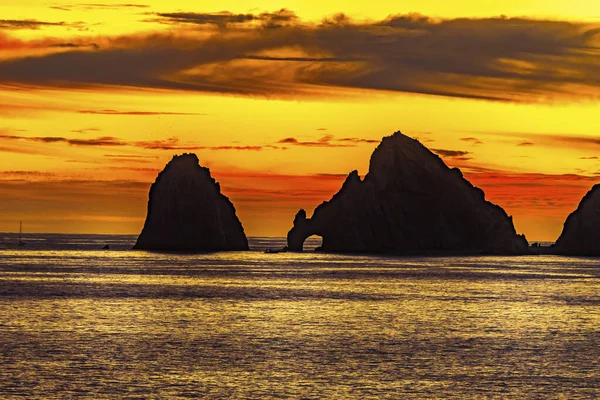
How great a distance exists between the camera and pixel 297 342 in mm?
66875

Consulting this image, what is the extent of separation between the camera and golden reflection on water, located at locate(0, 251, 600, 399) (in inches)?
1944

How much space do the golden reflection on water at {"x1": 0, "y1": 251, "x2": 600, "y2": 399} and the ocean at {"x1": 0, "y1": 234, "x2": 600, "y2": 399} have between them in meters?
0.12

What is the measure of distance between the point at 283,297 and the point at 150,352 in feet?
166

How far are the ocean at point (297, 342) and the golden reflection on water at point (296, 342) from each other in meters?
0.12

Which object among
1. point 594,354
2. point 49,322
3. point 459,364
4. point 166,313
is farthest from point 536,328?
point 49,322

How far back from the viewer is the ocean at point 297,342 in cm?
4922

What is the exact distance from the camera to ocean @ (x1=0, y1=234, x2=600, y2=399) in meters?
49.2

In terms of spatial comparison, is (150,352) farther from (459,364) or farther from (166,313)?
(166,313)

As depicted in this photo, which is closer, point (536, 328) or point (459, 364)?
point (459, 364)

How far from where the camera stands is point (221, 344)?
6594cm

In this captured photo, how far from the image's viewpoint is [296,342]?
66.9m

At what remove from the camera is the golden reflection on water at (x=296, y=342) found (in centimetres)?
4938

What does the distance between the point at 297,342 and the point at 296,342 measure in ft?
0.22

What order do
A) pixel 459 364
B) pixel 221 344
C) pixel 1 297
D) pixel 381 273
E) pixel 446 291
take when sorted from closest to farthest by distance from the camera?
pixel 459 364, pixel 221 344, pixel 1 297, pixel 446 291, pixel 381 273
